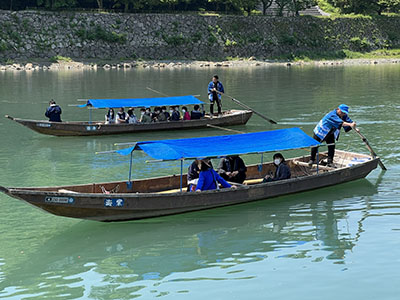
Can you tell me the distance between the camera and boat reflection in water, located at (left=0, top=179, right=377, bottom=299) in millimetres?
12539

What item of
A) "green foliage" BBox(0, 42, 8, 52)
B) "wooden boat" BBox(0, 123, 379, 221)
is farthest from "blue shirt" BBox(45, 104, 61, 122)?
"green foliage" BBox(0, 42, 8, 52)

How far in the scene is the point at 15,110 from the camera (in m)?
37.2

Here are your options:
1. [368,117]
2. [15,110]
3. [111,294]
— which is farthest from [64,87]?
[111,294]

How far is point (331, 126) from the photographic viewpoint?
1919cm

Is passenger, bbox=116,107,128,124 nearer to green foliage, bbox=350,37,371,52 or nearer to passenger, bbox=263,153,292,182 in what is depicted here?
passenger, bbox=263,153,292,182

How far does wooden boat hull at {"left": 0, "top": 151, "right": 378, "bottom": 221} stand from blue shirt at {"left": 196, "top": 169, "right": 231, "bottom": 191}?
0.25 metres

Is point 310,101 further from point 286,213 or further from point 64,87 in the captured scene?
point 286,213

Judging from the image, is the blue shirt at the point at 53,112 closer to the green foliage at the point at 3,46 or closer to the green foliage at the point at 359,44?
the green foliage at the point at 3,46

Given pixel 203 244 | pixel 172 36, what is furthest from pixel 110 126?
pixel 172 36

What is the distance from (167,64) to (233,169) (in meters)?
60.0

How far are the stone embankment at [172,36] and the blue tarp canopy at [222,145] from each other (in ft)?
184

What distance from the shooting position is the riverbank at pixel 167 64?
69.8 metres

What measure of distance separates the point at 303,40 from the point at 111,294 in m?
80.3

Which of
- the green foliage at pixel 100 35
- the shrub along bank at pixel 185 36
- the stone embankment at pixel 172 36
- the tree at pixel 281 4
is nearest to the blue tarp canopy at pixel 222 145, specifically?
the stone embankment at pixel 172 36
